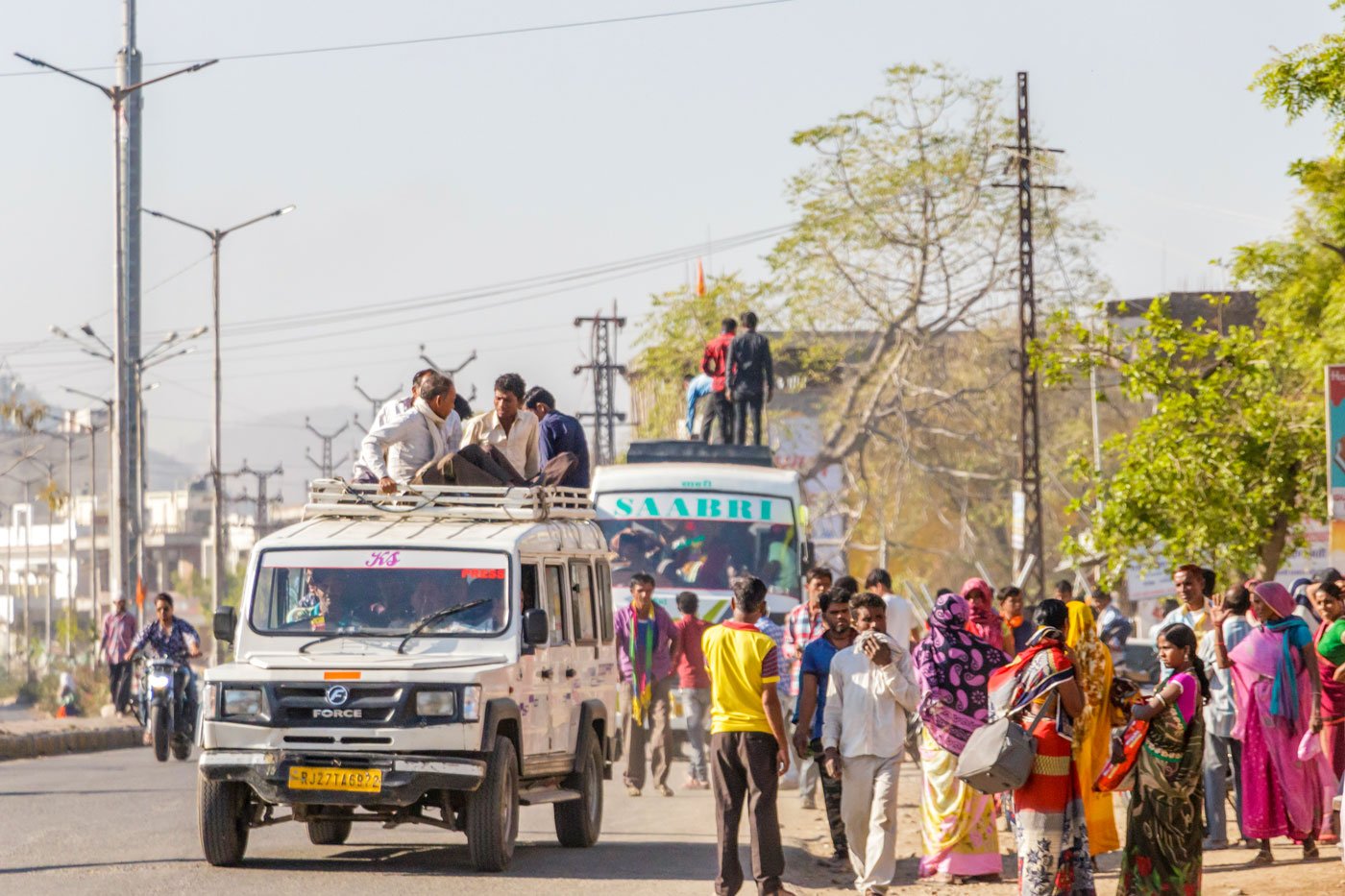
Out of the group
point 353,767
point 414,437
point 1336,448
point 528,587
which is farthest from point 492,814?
point 1336,448

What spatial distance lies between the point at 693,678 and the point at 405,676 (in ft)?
20.9

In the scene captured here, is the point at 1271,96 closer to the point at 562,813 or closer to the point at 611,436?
the point at 562,813

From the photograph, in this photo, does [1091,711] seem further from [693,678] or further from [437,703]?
[693,678]

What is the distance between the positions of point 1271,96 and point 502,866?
10.2 metres

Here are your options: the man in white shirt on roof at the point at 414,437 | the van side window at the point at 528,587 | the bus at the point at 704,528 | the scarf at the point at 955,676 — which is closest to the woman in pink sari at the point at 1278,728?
the scarf at the point at 955,676

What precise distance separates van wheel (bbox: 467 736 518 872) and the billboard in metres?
5.26

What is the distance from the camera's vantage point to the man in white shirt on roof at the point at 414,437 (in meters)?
12.5

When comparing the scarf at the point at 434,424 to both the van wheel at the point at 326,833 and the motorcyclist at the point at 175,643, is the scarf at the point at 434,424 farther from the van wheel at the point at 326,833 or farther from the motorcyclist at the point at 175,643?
the motorcyclist at the point at 175,643

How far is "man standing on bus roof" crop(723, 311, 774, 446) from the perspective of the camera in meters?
23.7

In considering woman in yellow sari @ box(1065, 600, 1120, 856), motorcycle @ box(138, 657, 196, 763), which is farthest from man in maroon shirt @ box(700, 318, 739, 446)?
woman in yellow sari @ box(1065, 600, 1120, 856)

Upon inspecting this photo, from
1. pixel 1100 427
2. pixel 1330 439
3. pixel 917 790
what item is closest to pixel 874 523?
pixel 1100 427

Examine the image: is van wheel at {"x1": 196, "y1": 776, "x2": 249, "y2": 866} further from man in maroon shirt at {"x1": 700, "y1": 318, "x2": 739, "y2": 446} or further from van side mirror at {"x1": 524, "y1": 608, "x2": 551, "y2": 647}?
man in maroon shirt at {"x1": 700, "y1": 318, "x2": 739, "y2": 446}

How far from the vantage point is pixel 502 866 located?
11.2 meters

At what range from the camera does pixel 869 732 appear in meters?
10.5
